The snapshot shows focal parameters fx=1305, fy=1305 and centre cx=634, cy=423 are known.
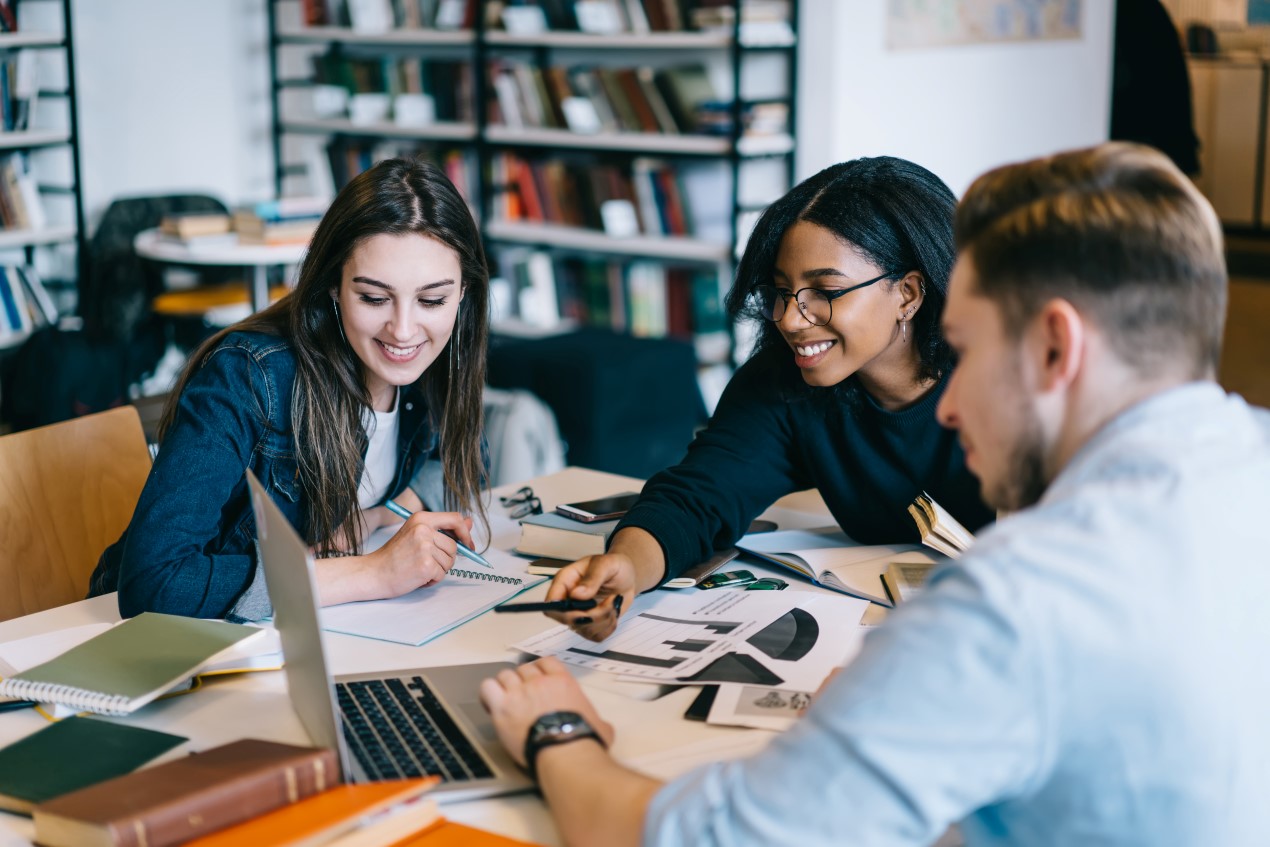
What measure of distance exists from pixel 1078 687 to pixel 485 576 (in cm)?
103

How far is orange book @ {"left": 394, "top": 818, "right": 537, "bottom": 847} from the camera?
40.4 inches

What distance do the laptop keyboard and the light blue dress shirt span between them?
35 cm

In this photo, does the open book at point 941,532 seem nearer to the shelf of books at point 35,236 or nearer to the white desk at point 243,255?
the white desk at point 243,255

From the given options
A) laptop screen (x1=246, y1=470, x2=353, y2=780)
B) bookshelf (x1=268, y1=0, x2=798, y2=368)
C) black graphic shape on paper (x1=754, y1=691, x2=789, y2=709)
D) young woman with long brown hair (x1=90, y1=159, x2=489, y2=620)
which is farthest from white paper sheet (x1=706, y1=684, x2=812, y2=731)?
bookshelf (x1=268, y1=0, x2=798, y2=368)

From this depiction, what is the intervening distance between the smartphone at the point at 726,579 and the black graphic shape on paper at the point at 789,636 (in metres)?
0.15

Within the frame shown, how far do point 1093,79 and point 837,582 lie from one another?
379 cm

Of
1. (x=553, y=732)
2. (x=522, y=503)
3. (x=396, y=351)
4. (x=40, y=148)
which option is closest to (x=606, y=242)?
(x=40, y=148)

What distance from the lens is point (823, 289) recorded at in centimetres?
172

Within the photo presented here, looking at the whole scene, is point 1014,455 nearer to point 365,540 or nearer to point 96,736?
point 96,736

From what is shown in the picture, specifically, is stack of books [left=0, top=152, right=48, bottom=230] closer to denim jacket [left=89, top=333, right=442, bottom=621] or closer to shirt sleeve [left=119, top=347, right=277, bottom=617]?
denim jacket [left=89, top=333, right=442, bottom=621]

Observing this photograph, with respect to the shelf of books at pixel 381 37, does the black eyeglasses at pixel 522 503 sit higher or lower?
lower

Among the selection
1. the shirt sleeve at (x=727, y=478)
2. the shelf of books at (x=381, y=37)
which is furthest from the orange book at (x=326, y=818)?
the shelf of books at (x=381, y=37)

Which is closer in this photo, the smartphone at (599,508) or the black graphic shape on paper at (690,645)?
the black graphic shape on paper at (690,645)

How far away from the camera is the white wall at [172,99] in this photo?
17.0 feet
